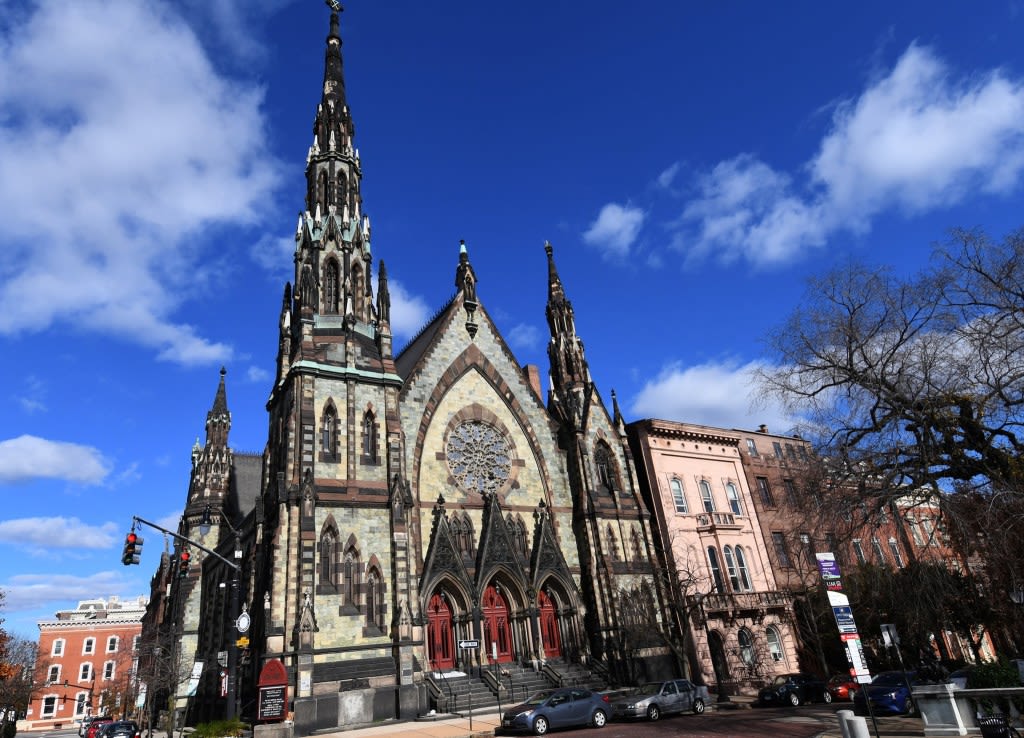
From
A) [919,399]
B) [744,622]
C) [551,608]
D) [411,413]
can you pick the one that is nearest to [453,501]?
[411,413]

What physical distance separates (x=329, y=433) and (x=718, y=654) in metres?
22.1

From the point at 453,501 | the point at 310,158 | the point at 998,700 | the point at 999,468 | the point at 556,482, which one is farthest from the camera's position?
the point at 310,158

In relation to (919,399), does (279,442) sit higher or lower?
higher

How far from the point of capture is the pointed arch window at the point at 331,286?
32.0 m

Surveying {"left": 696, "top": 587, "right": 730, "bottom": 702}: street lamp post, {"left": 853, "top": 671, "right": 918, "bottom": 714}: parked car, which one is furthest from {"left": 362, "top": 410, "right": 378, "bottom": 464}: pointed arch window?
{"left": 853, "top": 671, "right": 918, "bottom": 714}: parked car

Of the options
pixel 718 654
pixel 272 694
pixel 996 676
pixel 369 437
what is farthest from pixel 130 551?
pixel 718 654

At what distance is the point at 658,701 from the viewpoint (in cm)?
2188

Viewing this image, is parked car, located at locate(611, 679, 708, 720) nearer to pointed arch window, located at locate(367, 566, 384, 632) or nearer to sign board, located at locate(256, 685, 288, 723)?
pointed arch window, located at locate(367, 566, 384, 632)

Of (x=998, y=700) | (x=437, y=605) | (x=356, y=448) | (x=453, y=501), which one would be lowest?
(x=998, y=700)

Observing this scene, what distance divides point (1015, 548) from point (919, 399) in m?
4.92

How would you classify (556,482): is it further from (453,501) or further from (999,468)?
(999,468)

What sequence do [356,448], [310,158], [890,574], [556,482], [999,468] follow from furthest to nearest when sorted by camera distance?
[310,158], [556,482], [356,448], [890,574], [999,468]

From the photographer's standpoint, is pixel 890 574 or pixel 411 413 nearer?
pixel 890 574

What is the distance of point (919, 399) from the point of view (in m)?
16.1
